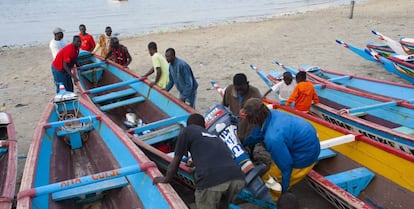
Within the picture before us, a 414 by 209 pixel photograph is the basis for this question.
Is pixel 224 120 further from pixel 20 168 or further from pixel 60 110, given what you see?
pixel 20 168

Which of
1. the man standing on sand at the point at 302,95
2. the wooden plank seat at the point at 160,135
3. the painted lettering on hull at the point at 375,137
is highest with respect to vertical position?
the man standing on sand at the point at 302,95

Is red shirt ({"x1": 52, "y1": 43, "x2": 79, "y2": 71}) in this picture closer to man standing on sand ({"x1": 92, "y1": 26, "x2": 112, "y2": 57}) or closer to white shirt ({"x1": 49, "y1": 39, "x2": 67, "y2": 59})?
white shirt ({"x1": 49, "y1": 39, "x2": 67, "y2": 59})

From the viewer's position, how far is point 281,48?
13.7 m

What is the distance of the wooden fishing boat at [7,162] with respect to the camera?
13.9 feet

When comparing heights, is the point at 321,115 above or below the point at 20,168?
above

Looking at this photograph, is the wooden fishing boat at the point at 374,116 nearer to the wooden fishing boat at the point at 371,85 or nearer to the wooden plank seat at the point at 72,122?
the wooden fishing boat at the point at 371,85

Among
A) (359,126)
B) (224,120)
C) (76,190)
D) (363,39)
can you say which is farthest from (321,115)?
(363,39)

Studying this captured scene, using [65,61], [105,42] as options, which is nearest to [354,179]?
[65,61]

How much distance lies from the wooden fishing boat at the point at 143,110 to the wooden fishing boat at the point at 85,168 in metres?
0.40

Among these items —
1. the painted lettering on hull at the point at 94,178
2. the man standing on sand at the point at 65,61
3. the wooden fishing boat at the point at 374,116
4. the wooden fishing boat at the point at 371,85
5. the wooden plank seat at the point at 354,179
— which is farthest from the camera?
the man standing on sand at the point at 65,61

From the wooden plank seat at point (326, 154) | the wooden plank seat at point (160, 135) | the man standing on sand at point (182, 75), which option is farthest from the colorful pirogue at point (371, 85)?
the wooden plank seat at point (160, 135)

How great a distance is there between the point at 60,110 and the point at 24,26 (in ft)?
83.1

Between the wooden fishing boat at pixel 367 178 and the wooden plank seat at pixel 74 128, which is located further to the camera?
the wooden plank seat at pixel 74 128

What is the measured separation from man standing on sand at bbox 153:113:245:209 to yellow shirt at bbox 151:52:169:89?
12.1 ft
